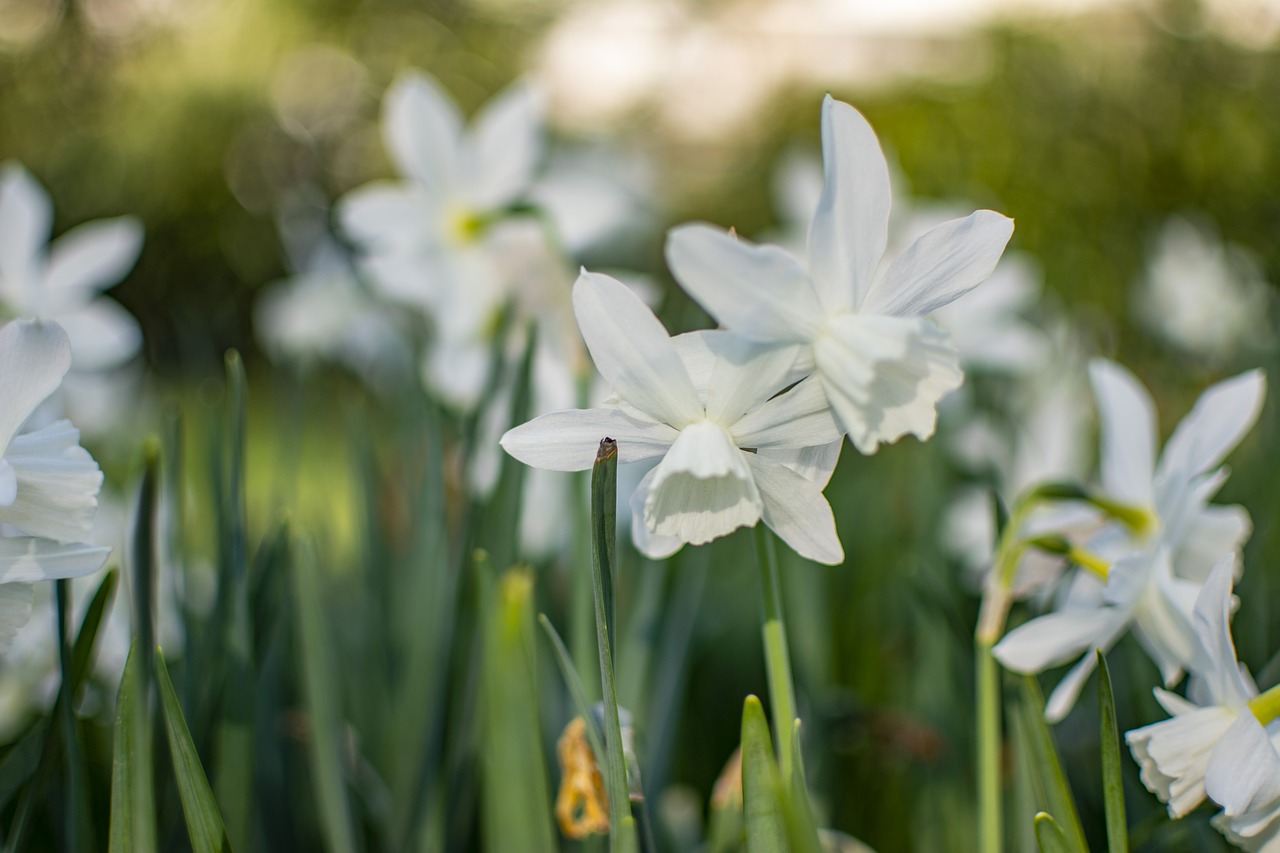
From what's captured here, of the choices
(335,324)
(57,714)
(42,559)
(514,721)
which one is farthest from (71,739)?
(335,324)

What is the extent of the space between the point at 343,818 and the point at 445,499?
278mm

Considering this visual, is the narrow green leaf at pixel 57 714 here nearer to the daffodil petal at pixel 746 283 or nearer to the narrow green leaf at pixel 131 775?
the narrow green leaf at pixel 131 775

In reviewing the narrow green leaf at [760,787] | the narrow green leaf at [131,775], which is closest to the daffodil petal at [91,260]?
the narrow green leaf at [131,775]

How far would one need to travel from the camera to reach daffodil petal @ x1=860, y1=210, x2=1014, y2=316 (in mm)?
445

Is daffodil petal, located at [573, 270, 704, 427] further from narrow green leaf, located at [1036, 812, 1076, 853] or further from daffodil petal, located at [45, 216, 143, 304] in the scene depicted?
daffodil petal, located at [45, 216, 143, 304]

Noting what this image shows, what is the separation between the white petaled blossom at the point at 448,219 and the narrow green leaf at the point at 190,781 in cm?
58

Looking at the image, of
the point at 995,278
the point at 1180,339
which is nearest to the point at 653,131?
the point at 1180,339

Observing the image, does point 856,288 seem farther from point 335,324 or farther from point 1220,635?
point 335,324

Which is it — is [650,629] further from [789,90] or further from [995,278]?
[789,90]

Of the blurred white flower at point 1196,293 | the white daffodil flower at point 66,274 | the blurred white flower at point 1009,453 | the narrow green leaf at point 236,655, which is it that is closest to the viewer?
the narrow green leaf at point 236,655

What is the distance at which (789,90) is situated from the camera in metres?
6.71

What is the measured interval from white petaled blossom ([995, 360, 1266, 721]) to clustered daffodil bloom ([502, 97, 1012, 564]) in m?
0.19

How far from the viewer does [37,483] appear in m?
0.46

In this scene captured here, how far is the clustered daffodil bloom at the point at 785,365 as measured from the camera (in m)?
0.42
